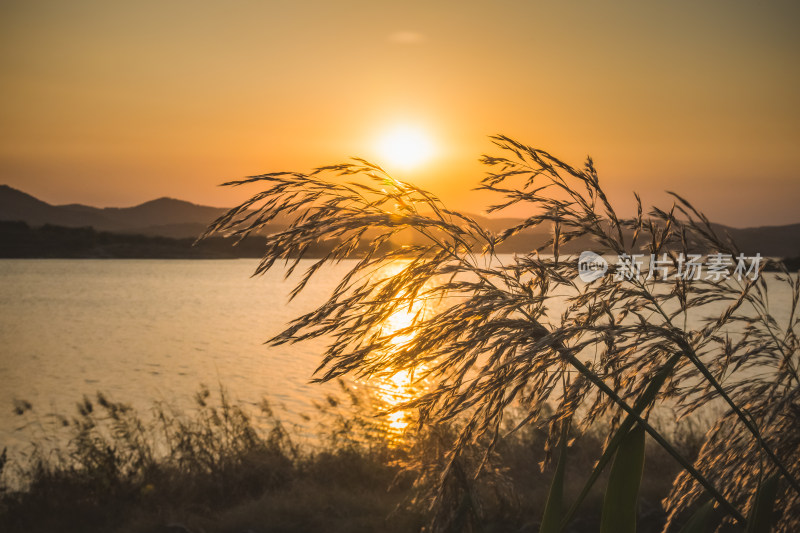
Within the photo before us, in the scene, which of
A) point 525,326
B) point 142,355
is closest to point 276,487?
point 525,326

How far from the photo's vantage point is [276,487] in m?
7.46

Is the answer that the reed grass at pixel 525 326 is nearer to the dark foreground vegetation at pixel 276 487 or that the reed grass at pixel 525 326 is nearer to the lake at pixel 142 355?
the lake at pixel 142 355

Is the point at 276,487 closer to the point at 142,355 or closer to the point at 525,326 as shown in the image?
the point at 525,326

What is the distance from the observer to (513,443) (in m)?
8.77

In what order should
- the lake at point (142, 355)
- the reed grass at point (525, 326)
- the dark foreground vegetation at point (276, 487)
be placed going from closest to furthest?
1. the reed grass at point (525, 326)
2. the dark foreground vegetation at point (276, 487)
3. the lake at point (142, 355)

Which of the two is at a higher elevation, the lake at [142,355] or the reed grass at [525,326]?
the reed grass at [525,326]

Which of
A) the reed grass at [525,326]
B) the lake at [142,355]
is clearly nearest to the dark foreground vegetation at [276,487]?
the lake at [142,355]

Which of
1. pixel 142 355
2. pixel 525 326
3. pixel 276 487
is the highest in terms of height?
pixel 525 326

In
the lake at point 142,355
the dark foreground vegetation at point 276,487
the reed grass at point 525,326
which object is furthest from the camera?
the lake at point 142,355

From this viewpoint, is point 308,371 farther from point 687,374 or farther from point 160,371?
point 687,374

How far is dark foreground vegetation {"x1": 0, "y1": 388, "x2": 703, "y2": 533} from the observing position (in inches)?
227

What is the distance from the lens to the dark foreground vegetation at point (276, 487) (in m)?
5.78

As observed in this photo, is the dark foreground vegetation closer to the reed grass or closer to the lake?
the lake

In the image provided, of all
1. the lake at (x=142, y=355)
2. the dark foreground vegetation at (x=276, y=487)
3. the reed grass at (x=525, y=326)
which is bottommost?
the lake at (x=142, y=355)
